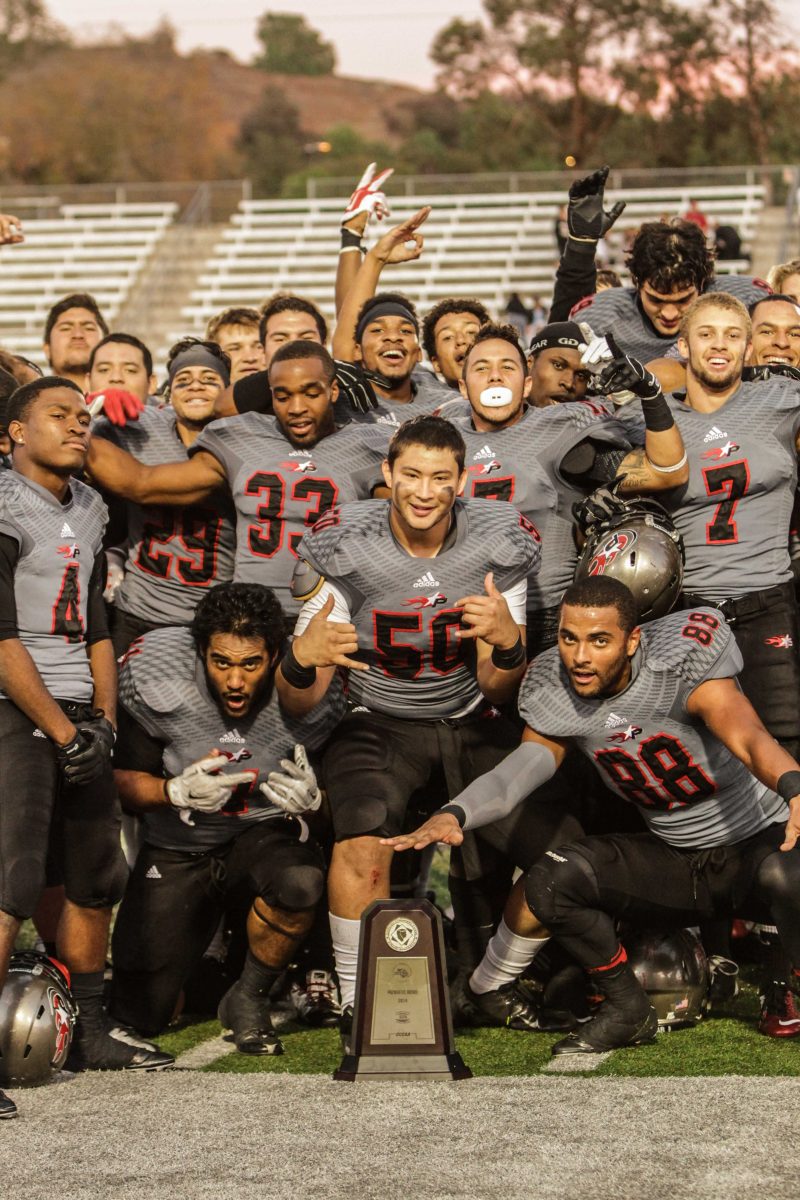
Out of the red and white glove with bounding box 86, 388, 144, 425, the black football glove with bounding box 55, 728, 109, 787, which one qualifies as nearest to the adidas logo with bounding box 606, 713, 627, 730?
the black football glove with bounding box 55, 728, 109, 787

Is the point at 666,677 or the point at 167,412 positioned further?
the point at 167,412

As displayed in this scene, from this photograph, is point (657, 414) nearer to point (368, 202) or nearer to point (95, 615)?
point (95, 615)

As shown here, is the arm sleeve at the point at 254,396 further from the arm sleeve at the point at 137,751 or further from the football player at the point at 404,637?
the arm sleeve at the point at 137,751

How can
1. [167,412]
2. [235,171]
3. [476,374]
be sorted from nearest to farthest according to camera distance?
[476,374] < [167,412] < [235,171]

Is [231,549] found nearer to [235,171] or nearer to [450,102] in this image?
[235,171]

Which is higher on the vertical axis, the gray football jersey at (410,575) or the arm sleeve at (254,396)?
the arm sleeve at (254,396)

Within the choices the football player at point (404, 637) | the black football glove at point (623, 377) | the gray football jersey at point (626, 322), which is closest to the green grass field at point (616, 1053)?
the football player at point (404, 637)

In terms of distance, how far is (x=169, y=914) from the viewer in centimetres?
532

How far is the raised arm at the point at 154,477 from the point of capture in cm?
558

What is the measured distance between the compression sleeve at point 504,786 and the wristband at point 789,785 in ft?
2.48

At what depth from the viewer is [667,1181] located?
3.54m

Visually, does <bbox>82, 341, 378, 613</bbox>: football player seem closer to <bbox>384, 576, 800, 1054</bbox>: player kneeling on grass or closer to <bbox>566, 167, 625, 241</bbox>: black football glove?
<bbox>384, 576, 800, 1054</bbox>: player kneeling on grass

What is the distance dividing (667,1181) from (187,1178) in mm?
1039

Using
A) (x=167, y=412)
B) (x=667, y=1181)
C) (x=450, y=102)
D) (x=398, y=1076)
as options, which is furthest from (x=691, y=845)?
(x=450, y=102)
